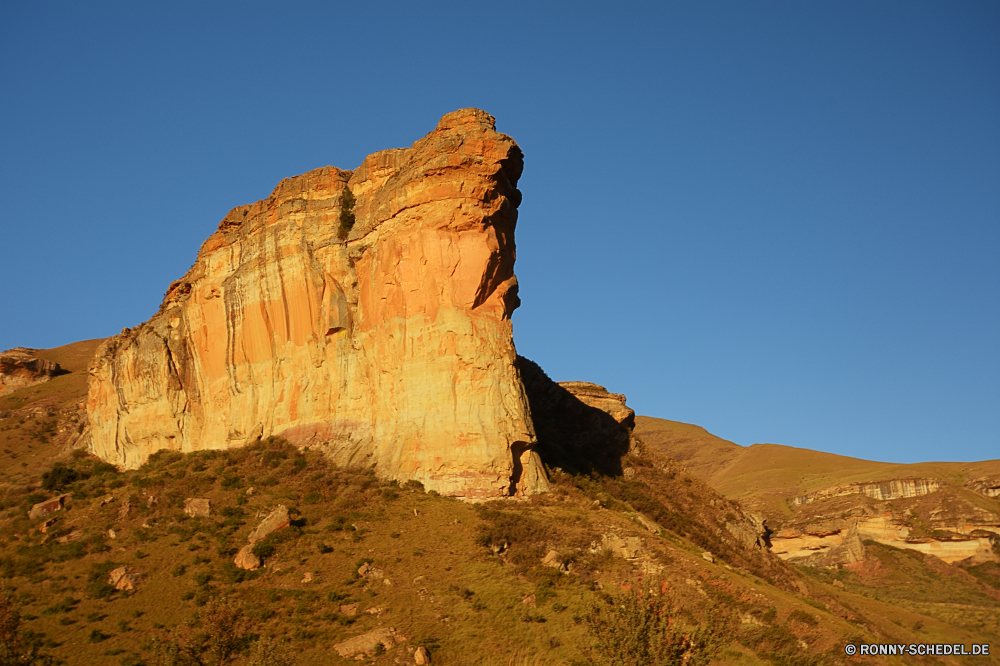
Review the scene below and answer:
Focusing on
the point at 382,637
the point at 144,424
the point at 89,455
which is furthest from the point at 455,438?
the point at 89,455

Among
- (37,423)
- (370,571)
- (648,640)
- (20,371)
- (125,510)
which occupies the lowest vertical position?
(648,640)

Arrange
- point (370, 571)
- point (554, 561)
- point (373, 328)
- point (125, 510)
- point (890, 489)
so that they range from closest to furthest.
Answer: point (370, 571) < point (554, 561) < point (125, 510) < point (373, 328) < point (890, 489)

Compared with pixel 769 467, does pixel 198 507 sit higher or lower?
lower

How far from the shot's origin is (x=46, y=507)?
121 feet

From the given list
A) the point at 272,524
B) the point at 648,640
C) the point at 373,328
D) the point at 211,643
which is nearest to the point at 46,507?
the point at 272,524

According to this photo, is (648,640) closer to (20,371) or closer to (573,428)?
(573,428)

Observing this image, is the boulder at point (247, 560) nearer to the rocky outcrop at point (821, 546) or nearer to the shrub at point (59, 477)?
the shrub at point (59, 477)

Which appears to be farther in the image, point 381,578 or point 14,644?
point 381,578

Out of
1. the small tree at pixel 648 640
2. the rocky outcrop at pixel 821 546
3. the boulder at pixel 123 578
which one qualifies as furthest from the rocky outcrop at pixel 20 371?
the small tree at pixel 648 640

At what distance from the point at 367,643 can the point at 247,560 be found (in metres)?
6.92

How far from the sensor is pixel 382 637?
891 inches

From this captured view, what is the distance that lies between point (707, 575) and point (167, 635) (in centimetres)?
1618

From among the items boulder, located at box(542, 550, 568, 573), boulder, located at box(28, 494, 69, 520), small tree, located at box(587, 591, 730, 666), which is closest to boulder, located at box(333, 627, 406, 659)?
boulder, located at box(542, 550, 568, 573)

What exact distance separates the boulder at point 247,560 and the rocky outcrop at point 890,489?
65995 millimetres
